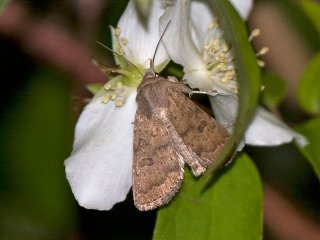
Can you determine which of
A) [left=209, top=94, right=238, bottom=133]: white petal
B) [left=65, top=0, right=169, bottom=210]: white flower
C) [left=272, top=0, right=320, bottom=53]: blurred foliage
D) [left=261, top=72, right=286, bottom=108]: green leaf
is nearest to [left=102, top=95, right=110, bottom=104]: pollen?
[left=65, top=0, right=169, bottom=210]: white flower

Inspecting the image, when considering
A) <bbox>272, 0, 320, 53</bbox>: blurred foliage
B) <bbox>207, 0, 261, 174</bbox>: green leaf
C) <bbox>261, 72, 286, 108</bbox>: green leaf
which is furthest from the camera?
<bbox>272, 0, 320, 53</bbox>: blurred foliage

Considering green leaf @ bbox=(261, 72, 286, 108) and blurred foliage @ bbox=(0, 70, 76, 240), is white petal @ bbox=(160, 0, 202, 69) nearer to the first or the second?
green leaf @ bbox=(261, 72, 286, 108)

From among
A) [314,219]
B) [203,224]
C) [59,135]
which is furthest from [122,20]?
[314,219]

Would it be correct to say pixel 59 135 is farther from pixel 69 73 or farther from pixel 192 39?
pixel 192 39

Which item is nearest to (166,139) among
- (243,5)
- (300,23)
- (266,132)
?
(266,132)

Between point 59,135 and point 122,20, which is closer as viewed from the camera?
point 122,20

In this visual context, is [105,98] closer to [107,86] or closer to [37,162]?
[107,86]
